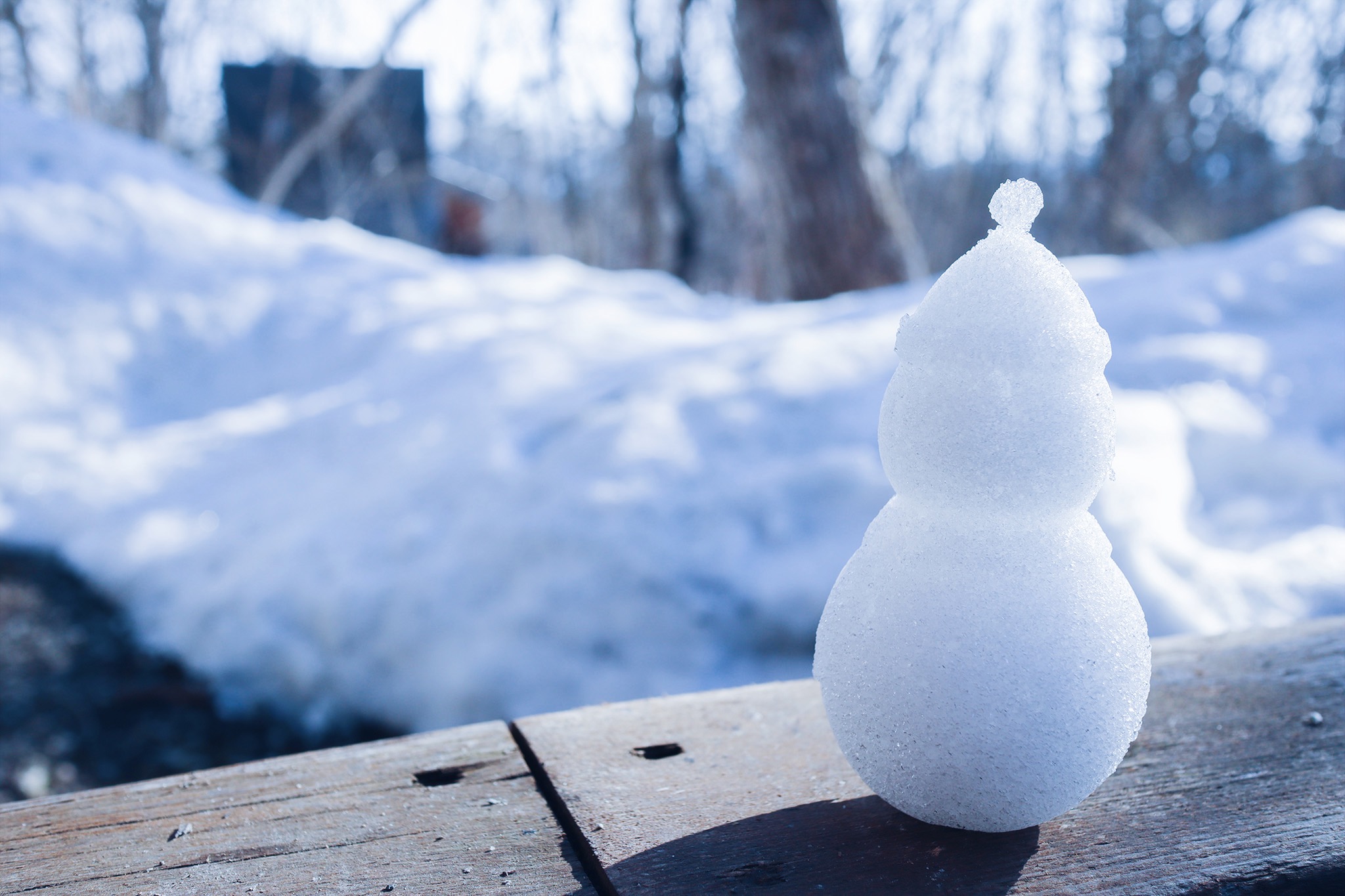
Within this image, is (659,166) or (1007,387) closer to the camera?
(1007,387)

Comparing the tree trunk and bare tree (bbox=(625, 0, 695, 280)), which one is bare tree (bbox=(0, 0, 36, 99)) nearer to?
bare tree (bbox=(625, 0, 695, 280))

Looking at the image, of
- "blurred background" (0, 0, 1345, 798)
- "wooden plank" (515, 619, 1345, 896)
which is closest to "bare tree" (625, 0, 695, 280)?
"blurred background" (0, 0, 1345, 798)

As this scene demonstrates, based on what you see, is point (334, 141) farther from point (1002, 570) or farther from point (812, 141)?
point (1002, 570)

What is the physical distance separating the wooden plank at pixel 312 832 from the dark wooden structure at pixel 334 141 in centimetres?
984

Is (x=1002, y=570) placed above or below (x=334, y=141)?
below

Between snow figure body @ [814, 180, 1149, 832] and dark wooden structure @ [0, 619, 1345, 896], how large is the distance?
8cm

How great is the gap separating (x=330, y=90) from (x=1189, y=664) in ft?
34.5

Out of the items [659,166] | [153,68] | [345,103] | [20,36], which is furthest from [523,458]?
[153,68]

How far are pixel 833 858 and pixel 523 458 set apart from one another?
5.27 feet

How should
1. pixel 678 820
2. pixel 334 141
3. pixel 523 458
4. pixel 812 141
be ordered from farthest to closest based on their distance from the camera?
pixel 334 141 → pixel 812 141 → pixel 523 458 → pixel 678 820

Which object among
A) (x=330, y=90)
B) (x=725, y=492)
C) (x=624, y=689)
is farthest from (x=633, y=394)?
(x=330, y=90)

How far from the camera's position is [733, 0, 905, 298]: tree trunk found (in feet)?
13.7

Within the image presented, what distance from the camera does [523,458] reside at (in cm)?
226

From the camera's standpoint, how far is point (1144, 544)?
1.84m
